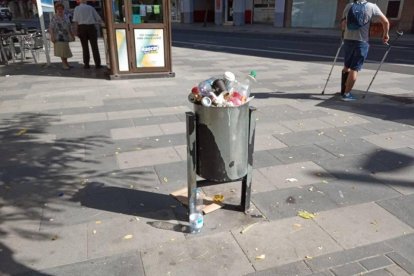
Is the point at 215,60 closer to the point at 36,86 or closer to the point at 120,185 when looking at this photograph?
the point at 36,86

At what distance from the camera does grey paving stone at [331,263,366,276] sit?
263 cm

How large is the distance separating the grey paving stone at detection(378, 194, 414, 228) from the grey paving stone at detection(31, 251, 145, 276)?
2.24 m

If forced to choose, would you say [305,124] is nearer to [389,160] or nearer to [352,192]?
[389,160]

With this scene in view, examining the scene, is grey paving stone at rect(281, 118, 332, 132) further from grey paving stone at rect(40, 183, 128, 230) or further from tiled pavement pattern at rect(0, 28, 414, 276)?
grey paving stone at rect(40, 183, 128, 230)

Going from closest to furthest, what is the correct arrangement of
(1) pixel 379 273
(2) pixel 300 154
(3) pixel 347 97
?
(1) pixel 379 273, (2) pixel 300 154, (3) pixel 347 97

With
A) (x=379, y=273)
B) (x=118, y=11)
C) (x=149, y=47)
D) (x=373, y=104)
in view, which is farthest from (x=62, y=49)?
(x=379, y=273)

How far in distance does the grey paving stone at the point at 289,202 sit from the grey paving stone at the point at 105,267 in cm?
123

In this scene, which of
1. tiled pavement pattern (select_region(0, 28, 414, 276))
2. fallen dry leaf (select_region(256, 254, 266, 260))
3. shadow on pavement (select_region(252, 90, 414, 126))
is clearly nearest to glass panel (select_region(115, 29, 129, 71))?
tiled pavement pattern (select_region(0, 28, 414, 276))

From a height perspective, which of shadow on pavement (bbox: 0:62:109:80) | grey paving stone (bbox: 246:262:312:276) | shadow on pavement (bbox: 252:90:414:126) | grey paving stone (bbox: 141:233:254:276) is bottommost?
grey paving stone (bbox: 246:262:312:276)

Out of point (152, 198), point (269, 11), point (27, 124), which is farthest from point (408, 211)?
point (269, 11)

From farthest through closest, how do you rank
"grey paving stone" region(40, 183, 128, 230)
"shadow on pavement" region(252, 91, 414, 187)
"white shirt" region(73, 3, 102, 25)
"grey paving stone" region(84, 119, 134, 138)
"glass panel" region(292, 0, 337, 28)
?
"glass panel" region(292, 0, 337, 28), "white shirt" region(73, 3, 102, 25), "grey paving stone" region(84, 119, 134, 138), "shadow on pavement" region(252, 91, 414, 187), "grey paving stone" region(40, 183, 128, 230)

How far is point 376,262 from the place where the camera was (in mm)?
2719

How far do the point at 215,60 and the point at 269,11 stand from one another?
873 inches

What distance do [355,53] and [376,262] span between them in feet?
16.2
